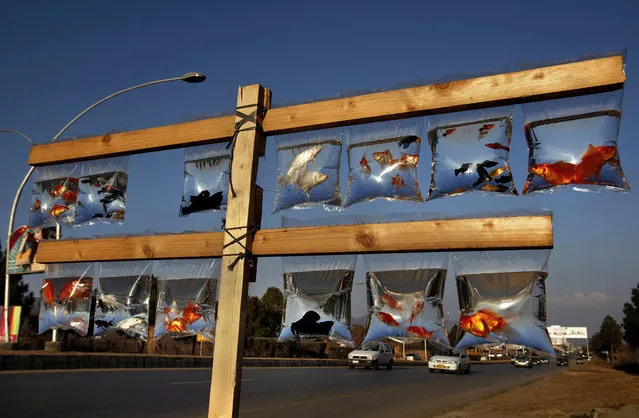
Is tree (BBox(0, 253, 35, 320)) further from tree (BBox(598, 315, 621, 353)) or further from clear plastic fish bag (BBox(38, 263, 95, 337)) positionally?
tree (BBox(598, 315, 621, 353))

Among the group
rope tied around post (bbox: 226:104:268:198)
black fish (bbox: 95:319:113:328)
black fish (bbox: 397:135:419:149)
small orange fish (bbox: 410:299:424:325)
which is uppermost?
rope tied around post (bbox: 226:104:268:198)

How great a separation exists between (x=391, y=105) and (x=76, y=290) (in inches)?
112

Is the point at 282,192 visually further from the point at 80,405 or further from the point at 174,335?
the point at 80,405

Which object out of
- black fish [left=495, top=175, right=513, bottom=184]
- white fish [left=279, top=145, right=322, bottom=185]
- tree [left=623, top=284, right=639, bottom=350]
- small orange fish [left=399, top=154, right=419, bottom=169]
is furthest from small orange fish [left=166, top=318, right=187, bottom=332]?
tree [left=623, top=284, right=639, bottom=350]

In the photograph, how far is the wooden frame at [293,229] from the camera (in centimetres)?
317

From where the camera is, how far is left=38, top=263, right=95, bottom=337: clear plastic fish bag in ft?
14.3

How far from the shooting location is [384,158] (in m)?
3.60

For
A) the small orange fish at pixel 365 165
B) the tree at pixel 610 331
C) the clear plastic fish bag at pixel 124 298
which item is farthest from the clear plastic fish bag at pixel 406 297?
the tree at pixel 610 331

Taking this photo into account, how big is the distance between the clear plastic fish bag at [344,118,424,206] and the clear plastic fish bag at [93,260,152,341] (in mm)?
1746

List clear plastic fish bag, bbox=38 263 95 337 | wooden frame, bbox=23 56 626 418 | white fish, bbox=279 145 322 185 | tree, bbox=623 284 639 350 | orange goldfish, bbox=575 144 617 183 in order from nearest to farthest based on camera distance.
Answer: orange goldfish, bbox=575 144 617 183, wooden frame, bbox=23 56 626 418, white fish, bbox=279 145 322 185, clear plastic fish bag, bbox=38 263 95 337, tree, bbox=623 284 639 350

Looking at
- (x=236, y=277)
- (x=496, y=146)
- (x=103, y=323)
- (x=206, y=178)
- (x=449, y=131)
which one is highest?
(x=449, y=131)

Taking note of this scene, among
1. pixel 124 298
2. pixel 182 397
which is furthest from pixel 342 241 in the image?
pixel 182 397

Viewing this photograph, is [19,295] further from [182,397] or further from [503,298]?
[503,298]

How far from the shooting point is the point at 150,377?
1628 cm
